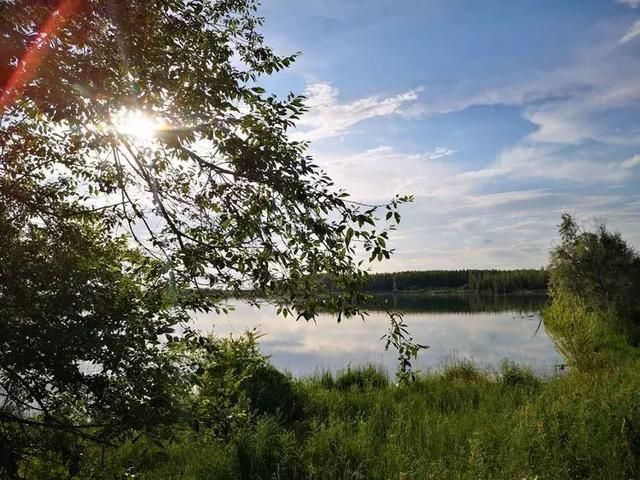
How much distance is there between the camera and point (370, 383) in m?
14.3

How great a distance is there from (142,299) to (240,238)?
3.02 ft

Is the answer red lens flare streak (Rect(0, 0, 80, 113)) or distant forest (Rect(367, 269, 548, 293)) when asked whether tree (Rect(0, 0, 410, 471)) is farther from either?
distant forest (Rect(367, 269, 548, 293))

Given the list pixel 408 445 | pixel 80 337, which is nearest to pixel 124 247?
pixel 80 337

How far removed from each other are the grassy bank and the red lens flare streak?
252 centimetres

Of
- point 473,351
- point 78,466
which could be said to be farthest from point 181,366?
point 473,351

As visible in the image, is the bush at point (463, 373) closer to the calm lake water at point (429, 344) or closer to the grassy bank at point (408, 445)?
the calm lake water at point (429, 344)

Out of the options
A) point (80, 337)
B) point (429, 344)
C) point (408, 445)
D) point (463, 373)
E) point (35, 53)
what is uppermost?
point (35, 53)

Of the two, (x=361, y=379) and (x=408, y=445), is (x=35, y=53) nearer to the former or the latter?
(x=408, y=445)

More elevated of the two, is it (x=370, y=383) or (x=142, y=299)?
(x=142, y=299)

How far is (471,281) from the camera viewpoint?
122375 mm

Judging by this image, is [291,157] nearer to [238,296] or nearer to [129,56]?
[238,296]

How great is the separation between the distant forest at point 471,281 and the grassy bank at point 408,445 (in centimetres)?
8441

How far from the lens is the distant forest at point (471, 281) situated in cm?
10644

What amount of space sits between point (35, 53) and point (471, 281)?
125m
